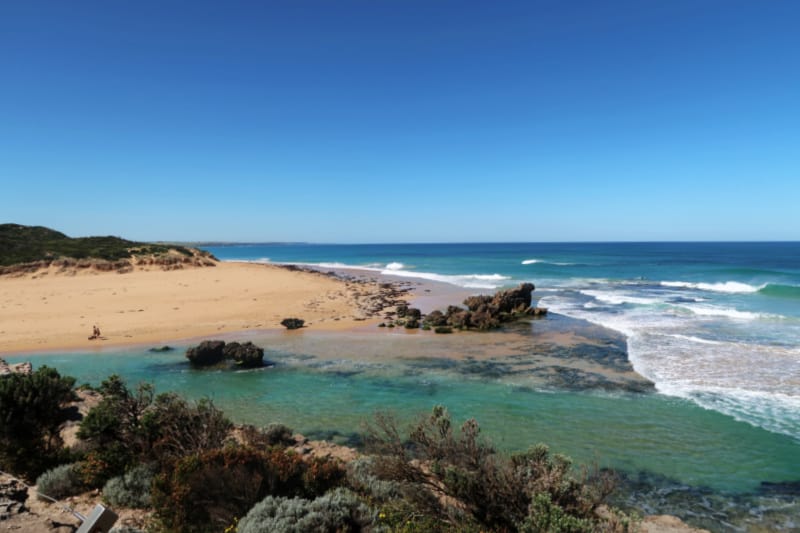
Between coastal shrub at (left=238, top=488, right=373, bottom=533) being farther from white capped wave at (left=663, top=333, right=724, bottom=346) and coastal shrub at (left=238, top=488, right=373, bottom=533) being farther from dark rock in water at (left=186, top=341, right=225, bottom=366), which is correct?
white capped wave at (left=663, top=333, right=724, bottom=346)

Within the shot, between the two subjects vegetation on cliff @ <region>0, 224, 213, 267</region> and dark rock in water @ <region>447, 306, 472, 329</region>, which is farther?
vegetation on cliff @ <region>0, 224, 213, 267</region>

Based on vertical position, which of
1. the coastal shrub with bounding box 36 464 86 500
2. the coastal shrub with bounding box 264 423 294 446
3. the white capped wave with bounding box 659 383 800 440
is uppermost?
the coastal shrub with bounding box 36 464 86 500

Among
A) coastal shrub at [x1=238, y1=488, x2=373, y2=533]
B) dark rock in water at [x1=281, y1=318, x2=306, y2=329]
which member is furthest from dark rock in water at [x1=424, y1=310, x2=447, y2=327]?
coastal shrub at [x1=238, y1=488, x2=373, y2=533]

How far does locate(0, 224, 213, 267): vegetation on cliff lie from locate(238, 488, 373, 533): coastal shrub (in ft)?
168

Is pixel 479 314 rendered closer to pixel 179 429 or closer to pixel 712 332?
pixel 712 332

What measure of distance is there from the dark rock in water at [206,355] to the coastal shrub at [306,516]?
1249 centimetres

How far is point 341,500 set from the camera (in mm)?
5453

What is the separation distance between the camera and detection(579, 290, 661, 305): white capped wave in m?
31.8

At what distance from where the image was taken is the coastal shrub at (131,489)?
6.23 m

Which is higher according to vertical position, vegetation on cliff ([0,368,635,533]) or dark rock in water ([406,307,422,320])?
vegetation on cliff ([0,368,635,533])

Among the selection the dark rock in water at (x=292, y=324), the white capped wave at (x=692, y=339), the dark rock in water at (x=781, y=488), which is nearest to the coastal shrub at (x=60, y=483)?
the dark rock in water at (x=781, y=488)

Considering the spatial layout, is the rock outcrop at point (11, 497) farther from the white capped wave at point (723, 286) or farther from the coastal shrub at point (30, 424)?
the white capped wave at point (723, 286)

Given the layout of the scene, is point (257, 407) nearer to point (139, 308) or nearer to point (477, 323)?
point (477, 323)

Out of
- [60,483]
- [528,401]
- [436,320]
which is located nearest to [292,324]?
[436,320]
